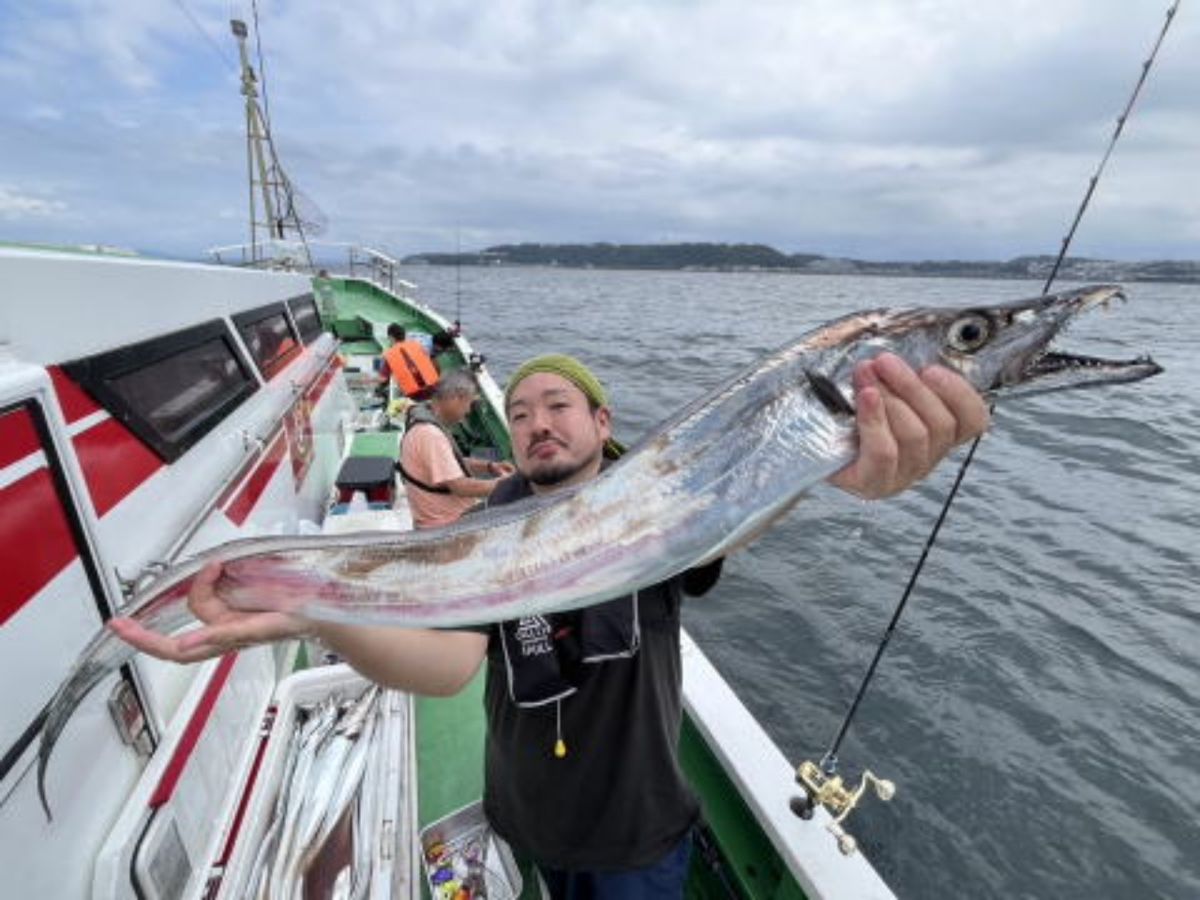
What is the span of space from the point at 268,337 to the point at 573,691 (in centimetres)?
521

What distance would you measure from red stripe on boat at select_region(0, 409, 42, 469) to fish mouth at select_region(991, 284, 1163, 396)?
2.59 m

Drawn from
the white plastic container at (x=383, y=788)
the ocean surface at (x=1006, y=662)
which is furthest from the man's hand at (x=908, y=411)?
the white plastic container at (x=383, y=788)

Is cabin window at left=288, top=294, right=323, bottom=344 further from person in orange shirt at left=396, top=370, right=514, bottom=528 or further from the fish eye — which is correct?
the fish eye

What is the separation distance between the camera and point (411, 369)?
35.2 feet

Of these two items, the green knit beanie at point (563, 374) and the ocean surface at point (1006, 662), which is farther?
the ocean surface at point (1006, 662)

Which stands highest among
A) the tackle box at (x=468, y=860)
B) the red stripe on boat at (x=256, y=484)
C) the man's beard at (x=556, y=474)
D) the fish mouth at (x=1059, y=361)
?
the fish mouth at (x=1059, y=361)

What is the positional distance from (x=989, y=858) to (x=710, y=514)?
5.67 m

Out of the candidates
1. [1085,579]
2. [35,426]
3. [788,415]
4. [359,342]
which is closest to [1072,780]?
[1085,579]

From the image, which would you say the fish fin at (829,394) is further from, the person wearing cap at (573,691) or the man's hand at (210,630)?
the man's hand at (210,630)

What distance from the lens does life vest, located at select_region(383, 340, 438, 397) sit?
1067 cm

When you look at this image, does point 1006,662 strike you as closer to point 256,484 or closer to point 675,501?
point 675,501

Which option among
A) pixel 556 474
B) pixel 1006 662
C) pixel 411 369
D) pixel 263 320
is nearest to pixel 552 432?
pixel 556 474

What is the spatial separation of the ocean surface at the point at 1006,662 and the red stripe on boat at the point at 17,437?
2383 mm

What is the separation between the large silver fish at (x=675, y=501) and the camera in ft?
5.55
